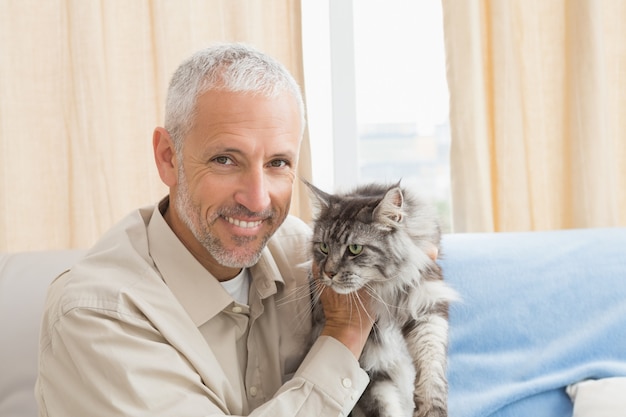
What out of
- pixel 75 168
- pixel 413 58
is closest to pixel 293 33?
pixel 413 58

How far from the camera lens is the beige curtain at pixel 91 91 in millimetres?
2711

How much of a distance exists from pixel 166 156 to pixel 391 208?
60cm

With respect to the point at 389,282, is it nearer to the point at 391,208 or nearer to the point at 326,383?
the point at 391,208

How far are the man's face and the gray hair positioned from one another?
21 millimetres

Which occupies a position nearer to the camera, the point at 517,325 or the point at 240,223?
the point at 240,223

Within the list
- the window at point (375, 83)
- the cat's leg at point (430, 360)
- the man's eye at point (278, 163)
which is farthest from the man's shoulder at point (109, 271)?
the window at point (375, 83)

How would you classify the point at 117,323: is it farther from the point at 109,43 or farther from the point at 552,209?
the point at 552,209

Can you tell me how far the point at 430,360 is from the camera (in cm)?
174

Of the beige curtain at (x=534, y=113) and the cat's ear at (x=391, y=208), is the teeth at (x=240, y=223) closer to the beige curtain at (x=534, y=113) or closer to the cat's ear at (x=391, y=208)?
the cat's ear at (x=391, y=208)

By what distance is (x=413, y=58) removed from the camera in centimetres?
298

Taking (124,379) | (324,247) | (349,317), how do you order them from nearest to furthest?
(124,379), (349,317), (324,247)

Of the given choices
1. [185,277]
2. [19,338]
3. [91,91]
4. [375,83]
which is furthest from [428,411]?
[91,91]

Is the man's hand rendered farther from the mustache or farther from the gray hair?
A: the gray hair

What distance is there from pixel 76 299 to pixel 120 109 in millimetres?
1435
